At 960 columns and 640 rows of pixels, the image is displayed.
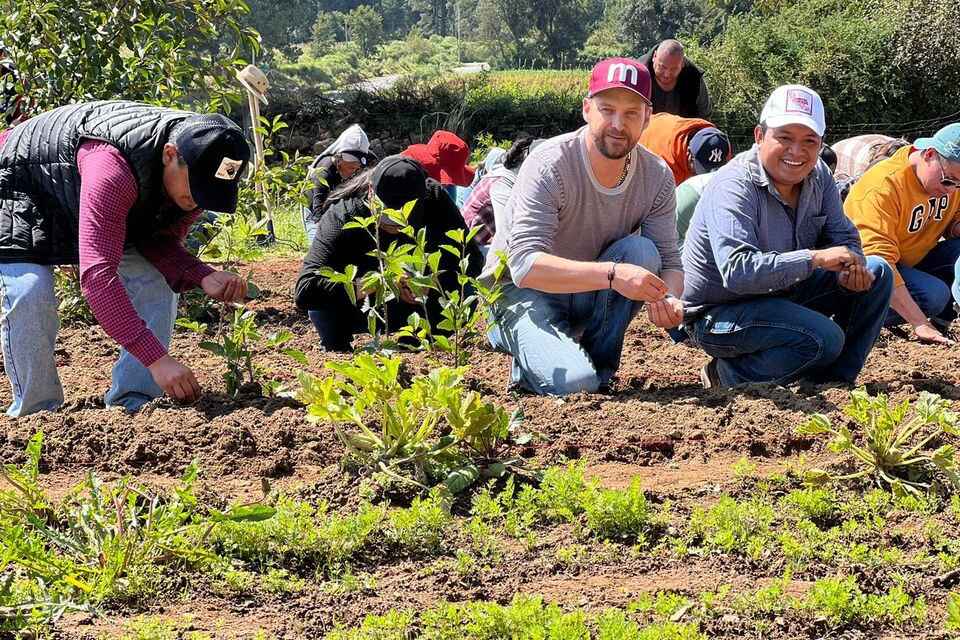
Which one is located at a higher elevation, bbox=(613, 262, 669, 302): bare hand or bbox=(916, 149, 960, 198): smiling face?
bbox=(916, 149, 960, 198): smiling face

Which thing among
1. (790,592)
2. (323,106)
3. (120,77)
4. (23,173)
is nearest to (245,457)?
(23,173)

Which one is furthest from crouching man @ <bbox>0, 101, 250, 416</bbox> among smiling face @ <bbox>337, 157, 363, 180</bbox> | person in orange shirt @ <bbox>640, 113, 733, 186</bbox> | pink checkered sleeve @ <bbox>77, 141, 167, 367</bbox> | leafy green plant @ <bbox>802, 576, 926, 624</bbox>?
person in orange shirt @ <bbox>640, 113, 733, 186</bbox>

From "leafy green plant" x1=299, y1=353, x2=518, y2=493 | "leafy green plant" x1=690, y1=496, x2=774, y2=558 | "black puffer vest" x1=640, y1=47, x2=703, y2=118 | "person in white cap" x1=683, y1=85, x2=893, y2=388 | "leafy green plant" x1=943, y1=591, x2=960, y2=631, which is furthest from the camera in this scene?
"black puffer vest" x1=640, y1=47, x2=703, y2=118

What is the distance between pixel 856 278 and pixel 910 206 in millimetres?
1368

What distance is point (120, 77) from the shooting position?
5.87 m

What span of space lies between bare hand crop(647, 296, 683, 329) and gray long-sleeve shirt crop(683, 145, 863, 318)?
30 cm

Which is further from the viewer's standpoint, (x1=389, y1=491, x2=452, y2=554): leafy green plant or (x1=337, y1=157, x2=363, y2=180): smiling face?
(x1=337, y1=157, x2=363, y2=180): smiling face

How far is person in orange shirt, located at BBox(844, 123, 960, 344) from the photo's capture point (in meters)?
4.99

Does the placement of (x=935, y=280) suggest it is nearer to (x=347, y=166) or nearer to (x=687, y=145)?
(x=687, y=145)

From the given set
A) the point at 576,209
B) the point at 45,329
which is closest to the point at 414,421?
the point at 576,209

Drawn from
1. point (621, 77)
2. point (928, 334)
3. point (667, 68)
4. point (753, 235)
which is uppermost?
point (667, 68)

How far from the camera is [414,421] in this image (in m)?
3.12

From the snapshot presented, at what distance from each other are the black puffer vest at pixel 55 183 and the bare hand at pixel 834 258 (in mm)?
2268

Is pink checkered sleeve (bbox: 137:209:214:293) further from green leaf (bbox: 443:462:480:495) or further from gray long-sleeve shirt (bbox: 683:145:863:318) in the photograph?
gray long-sleeve shirt (bbox: 683:145:863:318)
